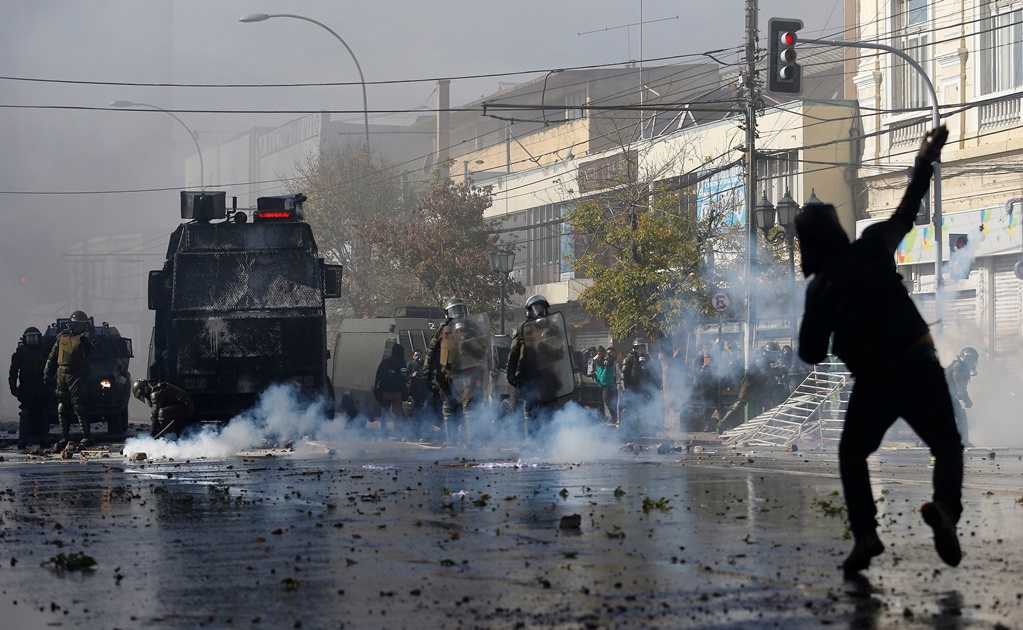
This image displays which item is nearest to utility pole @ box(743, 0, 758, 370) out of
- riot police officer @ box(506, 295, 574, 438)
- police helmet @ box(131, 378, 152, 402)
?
riot police officer @ box(506, 295, 574, 438)

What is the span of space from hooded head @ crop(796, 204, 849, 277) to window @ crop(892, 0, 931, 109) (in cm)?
2565

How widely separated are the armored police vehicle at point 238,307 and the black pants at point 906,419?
1232 cm

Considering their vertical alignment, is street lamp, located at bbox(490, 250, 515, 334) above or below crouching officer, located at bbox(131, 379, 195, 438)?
above

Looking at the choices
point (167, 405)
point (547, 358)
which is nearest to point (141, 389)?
point (167, 405)

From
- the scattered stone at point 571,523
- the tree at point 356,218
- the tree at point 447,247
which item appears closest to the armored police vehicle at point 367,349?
the tree at point 447,247

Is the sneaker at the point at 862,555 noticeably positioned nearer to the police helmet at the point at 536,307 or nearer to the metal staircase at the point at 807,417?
the police helmet at the point at 536,307

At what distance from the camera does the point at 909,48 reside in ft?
102

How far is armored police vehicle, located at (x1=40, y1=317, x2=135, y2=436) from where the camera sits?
24188 millimetres

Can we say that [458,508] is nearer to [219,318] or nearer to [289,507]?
[289,507]

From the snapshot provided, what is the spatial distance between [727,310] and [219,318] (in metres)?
11.6

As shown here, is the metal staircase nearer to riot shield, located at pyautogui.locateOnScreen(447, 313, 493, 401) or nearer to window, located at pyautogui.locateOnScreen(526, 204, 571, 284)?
riot shield, located at pyautogui.locateOnScreen(447, 313, 493, 401)

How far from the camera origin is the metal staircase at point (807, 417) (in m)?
21.5

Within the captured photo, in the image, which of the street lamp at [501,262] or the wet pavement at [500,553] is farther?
the street lamp at [501,262]

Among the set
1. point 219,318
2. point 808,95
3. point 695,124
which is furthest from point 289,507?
point 808,95
